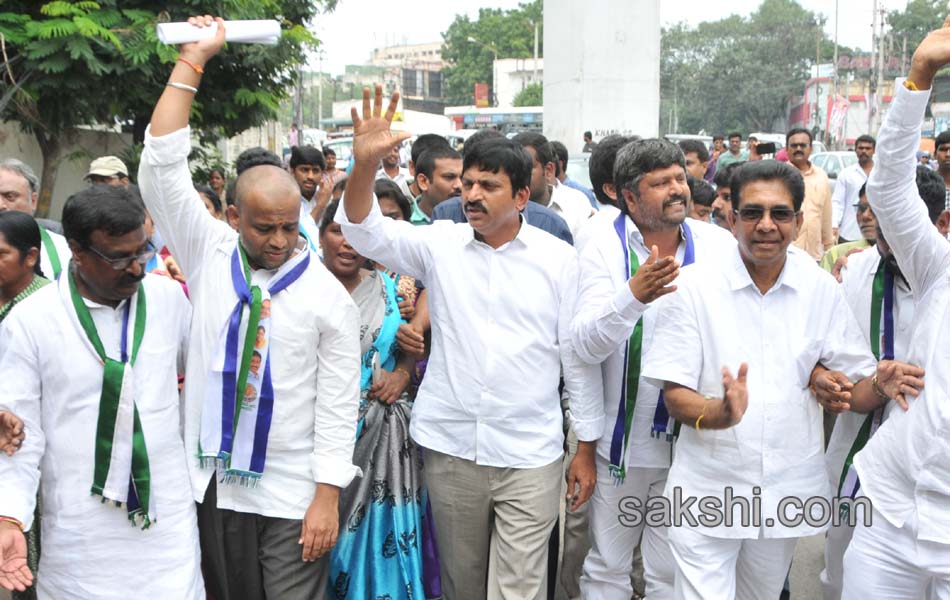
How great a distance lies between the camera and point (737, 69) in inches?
2958

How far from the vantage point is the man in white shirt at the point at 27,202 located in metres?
4.21

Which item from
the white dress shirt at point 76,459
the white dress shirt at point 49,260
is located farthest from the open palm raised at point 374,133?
the white dress shirt at point 49,260

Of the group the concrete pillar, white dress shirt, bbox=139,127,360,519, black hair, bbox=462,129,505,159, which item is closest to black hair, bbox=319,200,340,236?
black hair, bbox=462,129,505,159

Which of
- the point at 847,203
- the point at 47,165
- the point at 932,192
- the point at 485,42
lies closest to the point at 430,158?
the point at 932,192

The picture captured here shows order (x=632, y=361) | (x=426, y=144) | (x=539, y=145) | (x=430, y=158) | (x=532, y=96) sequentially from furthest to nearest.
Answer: (x=532, y=96)
(x=426, y=144)
(x=539, y=145)
(x=430, y=158)
(x=632, y=361)

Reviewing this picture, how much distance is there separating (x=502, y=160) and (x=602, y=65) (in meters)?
18.6

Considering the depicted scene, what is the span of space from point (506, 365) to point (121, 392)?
1424 mm

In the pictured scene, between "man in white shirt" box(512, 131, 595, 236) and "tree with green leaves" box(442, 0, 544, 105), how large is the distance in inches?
3214

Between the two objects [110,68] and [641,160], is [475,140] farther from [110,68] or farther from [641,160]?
[110,68]

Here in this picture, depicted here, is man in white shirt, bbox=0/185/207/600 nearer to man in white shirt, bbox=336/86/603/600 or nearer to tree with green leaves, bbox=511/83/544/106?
man in white shirt, bbox=336/86/603/600

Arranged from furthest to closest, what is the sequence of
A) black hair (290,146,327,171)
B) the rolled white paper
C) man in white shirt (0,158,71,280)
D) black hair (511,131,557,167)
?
black hair (290,146,327,171) < black hair (511,131,557,167) < man in white shirt (0,158,71,280) < the rolled white paper

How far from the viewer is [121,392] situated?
9.95 ft

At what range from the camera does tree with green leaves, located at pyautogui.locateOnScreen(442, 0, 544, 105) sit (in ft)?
289

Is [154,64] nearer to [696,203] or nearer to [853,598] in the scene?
[696,203]
